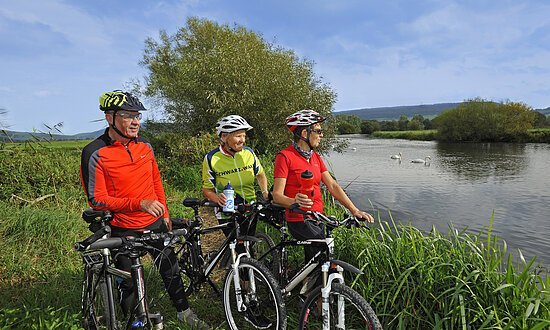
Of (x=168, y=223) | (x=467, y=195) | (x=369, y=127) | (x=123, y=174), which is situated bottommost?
(x=467, y=195)

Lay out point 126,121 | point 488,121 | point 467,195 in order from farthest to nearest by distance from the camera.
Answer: point 488,121 → point 467,195 → point 126,121

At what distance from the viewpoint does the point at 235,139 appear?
4.11 m

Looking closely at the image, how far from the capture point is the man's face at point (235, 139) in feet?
13.5

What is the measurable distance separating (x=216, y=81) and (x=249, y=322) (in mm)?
18140

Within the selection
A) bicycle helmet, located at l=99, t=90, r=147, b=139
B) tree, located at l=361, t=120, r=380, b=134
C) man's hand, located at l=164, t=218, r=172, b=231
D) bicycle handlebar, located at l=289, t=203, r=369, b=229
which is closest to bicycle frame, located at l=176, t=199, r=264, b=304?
man's hand, located at l=164, t=218, r=172, b=231

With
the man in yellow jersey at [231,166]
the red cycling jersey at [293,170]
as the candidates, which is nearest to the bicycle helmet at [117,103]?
the man in yellow jersey at [231,166]

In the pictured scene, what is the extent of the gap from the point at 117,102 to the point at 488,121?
65.6 m

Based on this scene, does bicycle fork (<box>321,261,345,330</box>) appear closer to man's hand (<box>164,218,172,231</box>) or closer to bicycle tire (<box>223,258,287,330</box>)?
bicycle tire (<box>223,258,287,330</box>)

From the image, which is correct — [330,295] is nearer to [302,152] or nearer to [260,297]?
[260,297]

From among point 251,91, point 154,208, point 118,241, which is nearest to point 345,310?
point 154,208

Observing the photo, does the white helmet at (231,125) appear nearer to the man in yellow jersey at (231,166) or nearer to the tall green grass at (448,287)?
the man in yellow jersey at (231,166)

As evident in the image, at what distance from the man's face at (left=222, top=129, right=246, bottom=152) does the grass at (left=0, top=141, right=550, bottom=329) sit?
1.94 meters

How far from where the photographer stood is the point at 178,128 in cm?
2391

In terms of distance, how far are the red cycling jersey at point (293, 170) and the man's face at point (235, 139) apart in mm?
731
